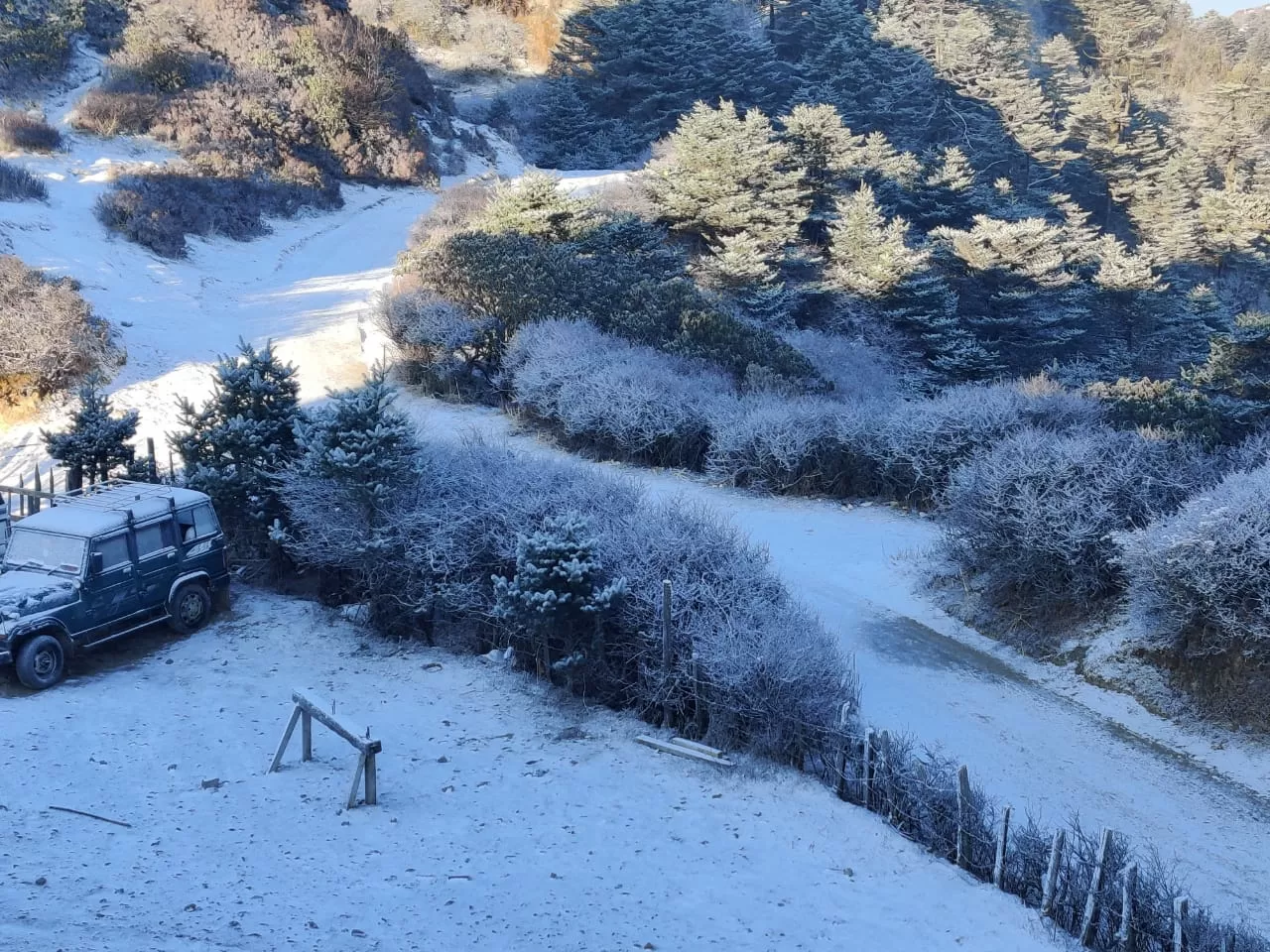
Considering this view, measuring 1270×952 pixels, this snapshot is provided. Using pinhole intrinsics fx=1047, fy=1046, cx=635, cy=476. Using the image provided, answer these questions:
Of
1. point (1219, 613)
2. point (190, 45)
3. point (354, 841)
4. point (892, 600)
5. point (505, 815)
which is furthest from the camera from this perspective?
point (190, 45)

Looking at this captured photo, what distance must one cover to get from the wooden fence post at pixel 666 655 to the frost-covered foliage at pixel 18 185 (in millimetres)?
23049

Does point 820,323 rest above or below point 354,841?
above

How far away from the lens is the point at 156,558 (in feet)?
37.9

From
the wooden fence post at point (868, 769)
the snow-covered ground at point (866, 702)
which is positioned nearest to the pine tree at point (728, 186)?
the snow-covered ground at point (866, 702)

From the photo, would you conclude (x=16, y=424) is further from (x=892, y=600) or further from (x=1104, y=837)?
(x=1104, y=837)

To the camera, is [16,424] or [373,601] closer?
[373,601]

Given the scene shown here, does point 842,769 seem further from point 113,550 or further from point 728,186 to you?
Result: point 728,186

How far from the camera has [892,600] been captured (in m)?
14.4

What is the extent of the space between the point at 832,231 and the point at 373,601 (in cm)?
2414

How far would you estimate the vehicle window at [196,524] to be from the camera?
11.9 m

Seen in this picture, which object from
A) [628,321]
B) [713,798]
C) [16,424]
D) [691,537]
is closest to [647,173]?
[628,321]

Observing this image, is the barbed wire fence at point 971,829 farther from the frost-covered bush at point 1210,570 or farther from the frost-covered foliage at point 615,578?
the frost-covered bush at point 1210,570

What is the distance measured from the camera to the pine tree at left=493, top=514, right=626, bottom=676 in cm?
1050

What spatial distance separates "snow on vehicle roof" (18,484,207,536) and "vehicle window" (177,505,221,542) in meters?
0.10
